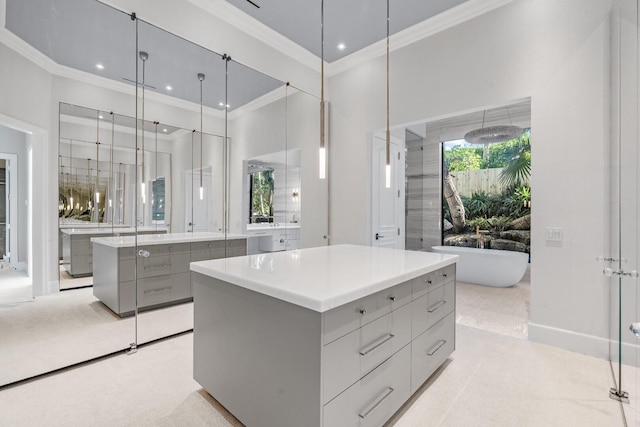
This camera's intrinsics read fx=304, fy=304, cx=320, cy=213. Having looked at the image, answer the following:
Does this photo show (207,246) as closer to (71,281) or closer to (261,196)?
(261,196)

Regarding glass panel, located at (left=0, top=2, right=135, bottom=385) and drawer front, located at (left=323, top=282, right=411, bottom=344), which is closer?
drawer front, located at (left=323, top=282, right=411, bottom=344)

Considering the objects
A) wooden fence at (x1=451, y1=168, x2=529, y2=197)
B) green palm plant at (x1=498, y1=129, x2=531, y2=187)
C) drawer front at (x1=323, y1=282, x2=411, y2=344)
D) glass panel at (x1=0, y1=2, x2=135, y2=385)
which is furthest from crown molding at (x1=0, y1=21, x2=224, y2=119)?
green palm plant at (x1=498, y1=129, x2=531, y2=187)

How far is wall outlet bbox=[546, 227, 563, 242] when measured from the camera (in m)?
2.64

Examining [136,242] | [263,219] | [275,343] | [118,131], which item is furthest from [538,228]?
[118,131]

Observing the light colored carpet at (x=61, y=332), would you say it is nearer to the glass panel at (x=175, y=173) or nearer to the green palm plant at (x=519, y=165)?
the glass panel at (x=175, y=173)

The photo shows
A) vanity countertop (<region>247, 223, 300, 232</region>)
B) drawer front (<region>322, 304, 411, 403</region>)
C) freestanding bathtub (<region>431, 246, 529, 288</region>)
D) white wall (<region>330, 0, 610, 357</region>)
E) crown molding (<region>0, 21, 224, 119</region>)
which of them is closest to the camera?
drawer front (<region>322, 304, 411, 403</region>)

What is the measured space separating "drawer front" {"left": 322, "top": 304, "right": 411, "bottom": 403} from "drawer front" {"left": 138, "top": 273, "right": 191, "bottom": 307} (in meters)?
2.25

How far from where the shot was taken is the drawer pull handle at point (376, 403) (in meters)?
1.43

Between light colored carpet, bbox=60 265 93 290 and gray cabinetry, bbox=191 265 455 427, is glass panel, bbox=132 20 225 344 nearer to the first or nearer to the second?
light colored carpet, bbox=60 265 93 290

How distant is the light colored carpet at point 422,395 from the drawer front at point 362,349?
1.59 ft

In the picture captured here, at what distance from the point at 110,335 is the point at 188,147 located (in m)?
1.81

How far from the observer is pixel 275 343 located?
1406 mm

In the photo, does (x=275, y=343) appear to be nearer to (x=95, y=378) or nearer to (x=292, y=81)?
(x=95, y=378)

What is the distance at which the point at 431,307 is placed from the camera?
2.04m
